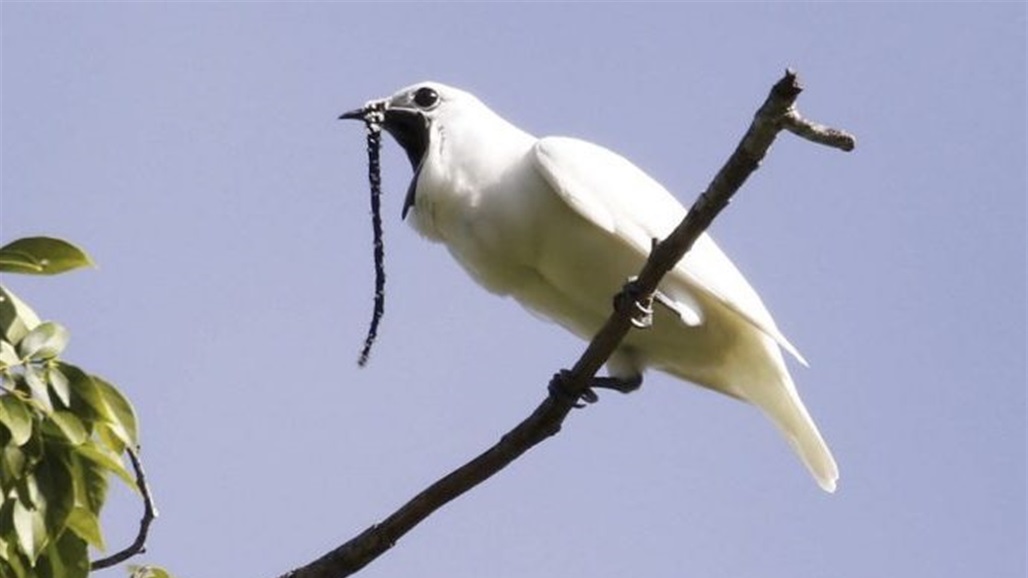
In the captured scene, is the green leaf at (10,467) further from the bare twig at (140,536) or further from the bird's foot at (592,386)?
the bird's foot at (592,386)

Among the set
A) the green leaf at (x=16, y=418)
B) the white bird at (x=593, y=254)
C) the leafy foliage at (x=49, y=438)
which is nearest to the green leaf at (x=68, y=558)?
the leafy foliage at (x=49, y=438)

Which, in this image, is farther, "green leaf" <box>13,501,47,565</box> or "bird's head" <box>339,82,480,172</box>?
"bird's head" <box>339,82,480,172</box>

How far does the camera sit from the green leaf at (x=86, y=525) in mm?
2885

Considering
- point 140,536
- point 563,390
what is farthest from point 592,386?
point 140,536

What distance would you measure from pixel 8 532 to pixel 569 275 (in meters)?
2.14

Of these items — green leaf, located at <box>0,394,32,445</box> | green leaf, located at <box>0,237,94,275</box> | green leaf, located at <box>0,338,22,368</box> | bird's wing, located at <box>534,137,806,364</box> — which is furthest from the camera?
bird's wing, located at <box>534,137,806,364</box>

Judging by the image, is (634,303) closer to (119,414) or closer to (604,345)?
(604,345)

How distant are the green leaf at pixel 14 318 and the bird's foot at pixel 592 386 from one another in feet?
4.23

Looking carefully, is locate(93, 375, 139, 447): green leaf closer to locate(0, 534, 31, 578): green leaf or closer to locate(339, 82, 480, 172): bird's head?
locate(0, 534, 31, 578): green leaf

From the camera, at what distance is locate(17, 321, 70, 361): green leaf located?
2.79 metres

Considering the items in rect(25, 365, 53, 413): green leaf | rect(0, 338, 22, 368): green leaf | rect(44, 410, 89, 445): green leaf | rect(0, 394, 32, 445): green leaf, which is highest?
rect(0, 338, 22, 368): green leaf

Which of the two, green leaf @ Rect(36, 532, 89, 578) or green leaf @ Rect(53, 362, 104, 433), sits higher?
green leaf @ Rect(53, 362, 104, 433)

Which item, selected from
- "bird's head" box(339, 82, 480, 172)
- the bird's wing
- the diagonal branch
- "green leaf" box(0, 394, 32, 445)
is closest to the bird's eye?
"bird's head" box(339, 82, 480, 172)

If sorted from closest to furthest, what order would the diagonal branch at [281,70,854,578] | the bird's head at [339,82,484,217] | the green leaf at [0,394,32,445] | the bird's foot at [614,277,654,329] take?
the green leaf at [0,394,32,445] → the diagonal branch at [281,70,854,578] → the bird's foot at [614,277,654,329] → the bird's head at [339,82,484,217]
